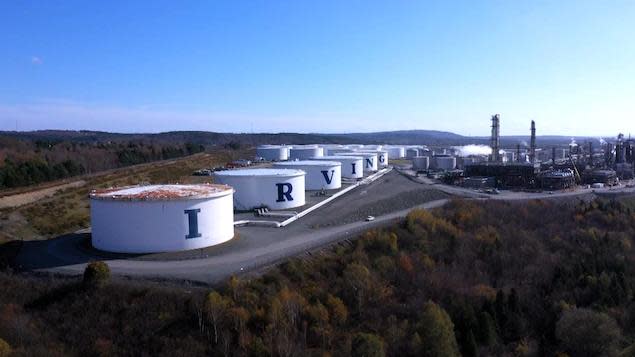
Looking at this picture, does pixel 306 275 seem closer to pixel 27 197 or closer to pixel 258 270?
pixel 258 270

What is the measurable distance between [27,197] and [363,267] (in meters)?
23.0

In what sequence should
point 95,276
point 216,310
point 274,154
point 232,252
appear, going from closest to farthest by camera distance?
point 216,310
point 95,276
point 232,252
point 274,154

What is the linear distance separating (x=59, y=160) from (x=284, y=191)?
35.9 meters

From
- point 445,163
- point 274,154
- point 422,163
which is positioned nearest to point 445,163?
point 445,163

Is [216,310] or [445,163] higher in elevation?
[445,163]

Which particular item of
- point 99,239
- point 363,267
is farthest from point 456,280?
point 99,239

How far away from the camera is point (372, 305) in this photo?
747 inches

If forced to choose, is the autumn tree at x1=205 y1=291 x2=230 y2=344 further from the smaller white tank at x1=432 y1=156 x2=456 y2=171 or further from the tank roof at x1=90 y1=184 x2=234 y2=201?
the smaller white tank at x1=432 y1=156 x2=456 y2=171

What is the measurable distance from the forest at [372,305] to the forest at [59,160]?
28.6m

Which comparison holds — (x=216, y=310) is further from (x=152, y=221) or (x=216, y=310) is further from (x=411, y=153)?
(x=411, y=153)

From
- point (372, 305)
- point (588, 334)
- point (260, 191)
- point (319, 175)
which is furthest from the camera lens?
point (319, 175)

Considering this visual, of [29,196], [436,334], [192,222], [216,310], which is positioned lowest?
[436,334]

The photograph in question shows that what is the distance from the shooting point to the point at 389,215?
104 ft

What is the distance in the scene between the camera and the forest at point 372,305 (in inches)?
604
